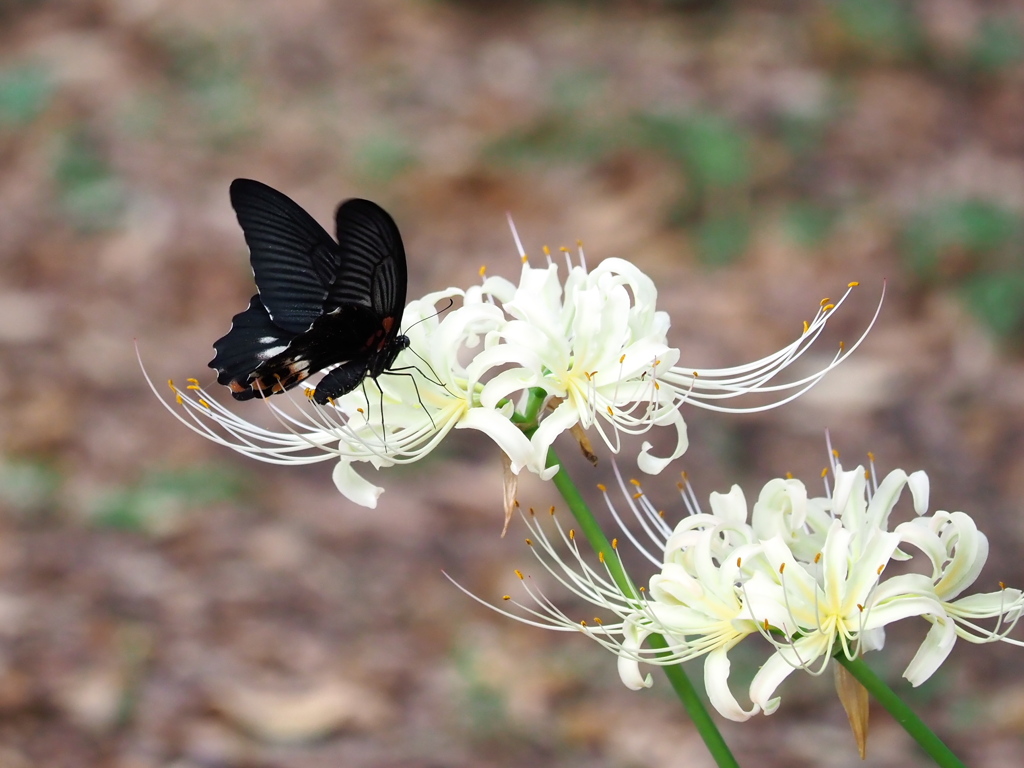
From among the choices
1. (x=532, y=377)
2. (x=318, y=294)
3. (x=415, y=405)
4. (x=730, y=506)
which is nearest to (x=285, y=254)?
(x=318, y=294)

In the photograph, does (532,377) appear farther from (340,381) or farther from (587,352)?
(340,381)

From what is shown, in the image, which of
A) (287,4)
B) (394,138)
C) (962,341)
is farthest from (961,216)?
(287,4)

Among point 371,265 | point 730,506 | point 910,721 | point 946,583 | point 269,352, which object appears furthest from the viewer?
point 269,352

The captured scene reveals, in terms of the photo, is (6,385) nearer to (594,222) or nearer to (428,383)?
(594,222)

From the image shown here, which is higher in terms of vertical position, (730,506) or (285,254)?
(285,254)

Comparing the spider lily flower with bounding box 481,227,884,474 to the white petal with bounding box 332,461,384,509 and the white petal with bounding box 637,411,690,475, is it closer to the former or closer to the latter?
the white petal with bounding box 637,411,690,475

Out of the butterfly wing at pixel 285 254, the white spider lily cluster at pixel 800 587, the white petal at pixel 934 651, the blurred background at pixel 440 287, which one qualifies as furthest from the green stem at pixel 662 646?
the blurred background at pixel 440 287

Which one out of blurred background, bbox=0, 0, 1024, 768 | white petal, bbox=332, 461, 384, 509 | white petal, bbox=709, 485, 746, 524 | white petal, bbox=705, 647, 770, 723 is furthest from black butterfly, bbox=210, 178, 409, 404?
blurred background, bbox=0, 0, 1024, 768

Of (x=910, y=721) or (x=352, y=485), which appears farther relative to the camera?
(x=352, y=485)
